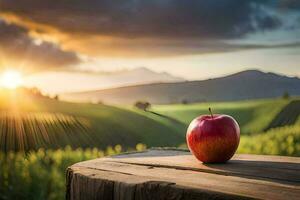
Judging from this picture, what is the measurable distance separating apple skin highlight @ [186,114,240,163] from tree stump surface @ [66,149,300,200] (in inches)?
1.8

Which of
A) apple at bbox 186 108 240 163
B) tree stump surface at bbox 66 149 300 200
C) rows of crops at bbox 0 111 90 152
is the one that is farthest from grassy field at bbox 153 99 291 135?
apple at bbox 186 108 240 163

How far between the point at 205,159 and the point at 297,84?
84.3 inches

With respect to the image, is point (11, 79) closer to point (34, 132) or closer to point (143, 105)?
point (34, 132)

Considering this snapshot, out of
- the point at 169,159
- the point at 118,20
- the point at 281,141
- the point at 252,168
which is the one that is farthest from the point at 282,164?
the point at 118,20

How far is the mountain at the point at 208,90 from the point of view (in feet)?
13.2

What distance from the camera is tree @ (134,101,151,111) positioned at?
423 cm

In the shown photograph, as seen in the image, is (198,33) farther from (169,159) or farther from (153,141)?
(169,159)

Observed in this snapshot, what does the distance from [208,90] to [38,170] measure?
133cm

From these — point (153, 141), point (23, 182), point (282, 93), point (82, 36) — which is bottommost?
point (23, 182)

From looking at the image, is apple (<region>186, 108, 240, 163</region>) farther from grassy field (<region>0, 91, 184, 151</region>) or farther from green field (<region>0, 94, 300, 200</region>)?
grassy field (<region>0, 91, 184, 151</region>)

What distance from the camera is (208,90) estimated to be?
4.15 m

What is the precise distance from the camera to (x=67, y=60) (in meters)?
4.31

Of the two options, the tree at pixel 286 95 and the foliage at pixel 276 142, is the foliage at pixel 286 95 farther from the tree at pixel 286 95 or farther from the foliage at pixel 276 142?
the foliage at pixel 276 142

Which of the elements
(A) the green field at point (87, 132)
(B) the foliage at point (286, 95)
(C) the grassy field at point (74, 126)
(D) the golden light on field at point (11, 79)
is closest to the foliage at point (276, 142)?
(A) the green field at point (87, 132)
